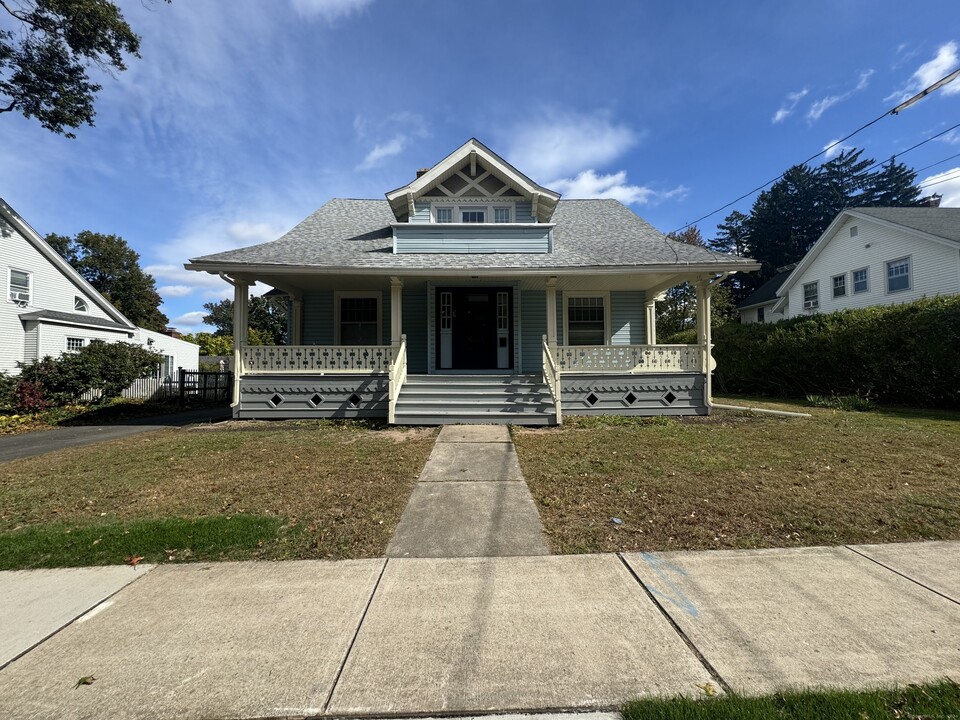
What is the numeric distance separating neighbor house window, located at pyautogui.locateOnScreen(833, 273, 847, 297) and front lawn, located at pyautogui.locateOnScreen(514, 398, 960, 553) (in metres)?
15.4

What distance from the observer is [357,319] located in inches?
533

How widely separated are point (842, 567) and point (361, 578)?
12.5 ft

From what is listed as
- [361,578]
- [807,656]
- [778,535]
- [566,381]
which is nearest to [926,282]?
[566,381]

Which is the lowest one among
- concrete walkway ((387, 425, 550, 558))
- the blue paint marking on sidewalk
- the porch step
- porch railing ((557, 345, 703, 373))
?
the blue paint marking on sidewalk

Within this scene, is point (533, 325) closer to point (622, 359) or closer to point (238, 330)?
point (622, 359)

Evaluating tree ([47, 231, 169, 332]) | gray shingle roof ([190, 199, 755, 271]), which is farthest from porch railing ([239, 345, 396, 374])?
tree ([47, 231, 169, 332])

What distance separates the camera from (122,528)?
435cm

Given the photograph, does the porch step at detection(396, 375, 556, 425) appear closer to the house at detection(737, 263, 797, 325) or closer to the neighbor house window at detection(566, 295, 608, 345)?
the neighbor house window at detection(566, 295, 608, 345)

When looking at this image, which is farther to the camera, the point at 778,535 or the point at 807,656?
the point at 778,535

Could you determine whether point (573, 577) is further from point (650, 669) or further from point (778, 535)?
point (778, 535)

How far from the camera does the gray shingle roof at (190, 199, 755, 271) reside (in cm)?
1061

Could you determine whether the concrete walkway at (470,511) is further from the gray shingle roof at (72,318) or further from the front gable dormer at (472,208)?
the gray shingle roof at (72,318)

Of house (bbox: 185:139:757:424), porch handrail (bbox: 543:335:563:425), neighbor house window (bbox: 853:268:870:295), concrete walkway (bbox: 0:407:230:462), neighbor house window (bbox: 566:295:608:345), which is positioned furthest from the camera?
neighbor house window (bbox: 853:268:870:295)

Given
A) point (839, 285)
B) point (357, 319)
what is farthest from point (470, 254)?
point (839, 285)
